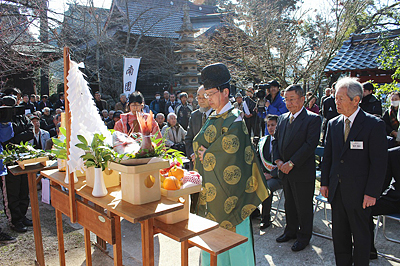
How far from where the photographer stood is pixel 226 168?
8.77 feet

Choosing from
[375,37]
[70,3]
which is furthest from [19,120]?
[375,37]

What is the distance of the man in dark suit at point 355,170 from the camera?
2.87 m

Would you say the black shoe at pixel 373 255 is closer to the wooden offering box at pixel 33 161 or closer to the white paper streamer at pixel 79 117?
the white paper streamer at pixel 79 117

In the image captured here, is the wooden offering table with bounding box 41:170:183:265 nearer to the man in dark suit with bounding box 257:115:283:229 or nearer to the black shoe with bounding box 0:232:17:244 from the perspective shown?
the black shoe with bounding box 0:232:17:244

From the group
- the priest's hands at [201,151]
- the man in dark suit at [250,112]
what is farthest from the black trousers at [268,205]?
the man in dark suit at [250,112]

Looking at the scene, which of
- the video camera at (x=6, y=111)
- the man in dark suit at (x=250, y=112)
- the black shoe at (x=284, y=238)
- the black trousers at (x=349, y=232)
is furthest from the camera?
the man in dark suit at (x=250, y=112)

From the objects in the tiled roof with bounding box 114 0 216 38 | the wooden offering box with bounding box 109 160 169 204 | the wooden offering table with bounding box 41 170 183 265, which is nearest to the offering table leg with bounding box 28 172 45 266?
the wooden offering table with bounding box 41 170 183 265

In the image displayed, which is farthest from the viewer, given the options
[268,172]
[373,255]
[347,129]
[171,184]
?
[268,172]

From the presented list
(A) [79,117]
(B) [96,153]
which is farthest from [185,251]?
(A) [79,117]

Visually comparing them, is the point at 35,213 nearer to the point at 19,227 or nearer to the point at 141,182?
the point at 19,227

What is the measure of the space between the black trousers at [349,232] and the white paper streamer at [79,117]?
2310 millimetres

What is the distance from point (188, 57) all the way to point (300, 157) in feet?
32.6

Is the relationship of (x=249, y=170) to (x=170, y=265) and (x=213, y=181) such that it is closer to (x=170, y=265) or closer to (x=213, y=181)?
(x=213, y=181)

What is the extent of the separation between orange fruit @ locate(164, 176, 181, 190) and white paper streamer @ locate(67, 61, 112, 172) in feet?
1.88
